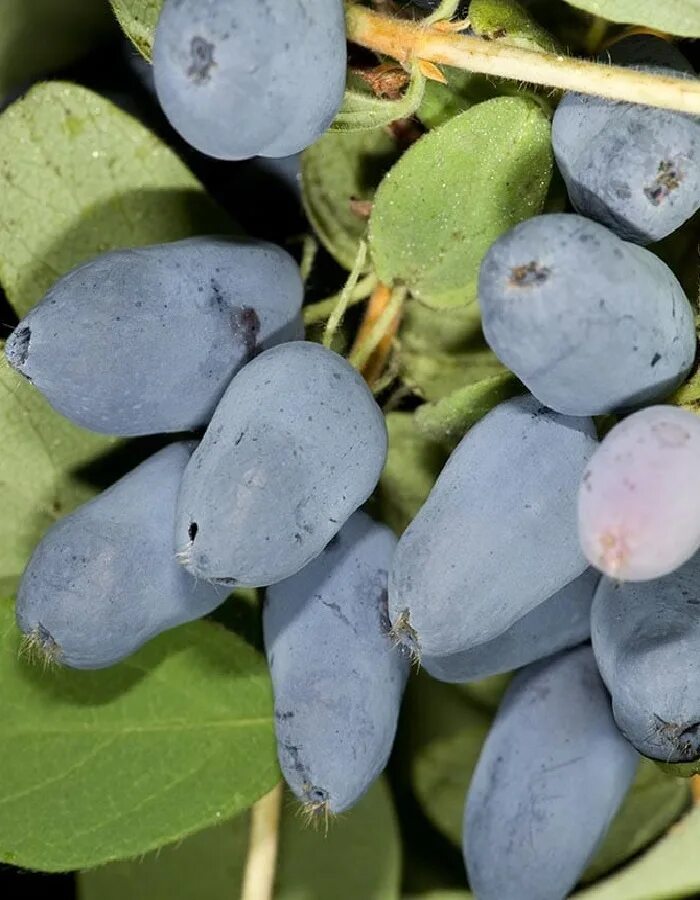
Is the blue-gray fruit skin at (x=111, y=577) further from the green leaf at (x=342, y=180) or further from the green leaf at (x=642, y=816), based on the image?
the green leaf at (x=642, y=816)

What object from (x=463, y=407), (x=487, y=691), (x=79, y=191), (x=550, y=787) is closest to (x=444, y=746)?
(x=487, y=691)

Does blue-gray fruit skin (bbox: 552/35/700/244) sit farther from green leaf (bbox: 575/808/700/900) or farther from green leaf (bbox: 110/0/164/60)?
green leaf (bbox: 575/808/700/900)

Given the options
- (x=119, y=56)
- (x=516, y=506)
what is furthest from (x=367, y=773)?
(x=119, y=56)

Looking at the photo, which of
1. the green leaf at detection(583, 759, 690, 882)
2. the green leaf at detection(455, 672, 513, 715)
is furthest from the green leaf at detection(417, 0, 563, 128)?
the green leaf at detection(583, 759, 690, 882)

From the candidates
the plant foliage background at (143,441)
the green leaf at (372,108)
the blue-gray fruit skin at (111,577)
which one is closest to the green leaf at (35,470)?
the plant foliage background at (143,441)

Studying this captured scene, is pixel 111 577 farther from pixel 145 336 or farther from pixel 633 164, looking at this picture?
pixel 633 164

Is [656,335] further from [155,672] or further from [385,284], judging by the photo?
[155,672]
